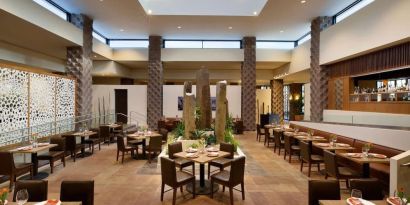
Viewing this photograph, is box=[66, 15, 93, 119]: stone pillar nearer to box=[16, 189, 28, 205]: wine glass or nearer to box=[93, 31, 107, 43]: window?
box=[93, 31, 107, 43]: window

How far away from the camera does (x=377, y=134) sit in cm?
589

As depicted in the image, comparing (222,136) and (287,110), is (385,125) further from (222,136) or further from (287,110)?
(287,110)

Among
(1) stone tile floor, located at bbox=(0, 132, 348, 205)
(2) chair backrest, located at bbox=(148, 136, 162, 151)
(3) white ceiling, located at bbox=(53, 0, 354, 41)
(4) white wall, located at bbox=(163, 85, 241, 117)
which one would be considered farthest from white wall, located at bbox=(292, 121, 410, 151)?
(4) white wall, located at bbox=(163, 85, 241, 117)

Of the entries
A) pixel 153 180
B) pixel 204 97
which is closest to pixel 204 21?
pixel 204 97

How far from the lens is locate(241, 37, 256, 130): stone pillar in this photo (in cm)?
1379

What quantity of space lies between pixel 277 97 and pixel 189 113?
11.5 m

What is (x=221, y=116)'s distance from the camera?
689 centimetres

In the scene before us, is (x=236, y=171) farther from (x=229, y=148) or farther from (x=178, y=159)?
(x=178, y=159)

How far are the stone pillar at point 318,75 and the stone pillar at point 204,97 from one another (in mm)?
5471

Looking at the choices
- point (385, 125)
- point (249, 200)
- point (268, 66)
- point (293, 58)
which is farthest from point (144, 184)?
point (268, 66)

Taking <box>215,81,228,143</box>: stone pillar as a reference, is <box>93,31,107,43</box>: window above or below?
above

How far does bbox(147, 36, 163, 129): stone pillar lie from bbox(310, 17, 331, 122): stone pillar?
305 inches

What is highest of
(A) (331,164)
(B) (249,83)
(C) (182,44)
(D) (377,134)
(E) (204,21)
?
(E) (204,21)

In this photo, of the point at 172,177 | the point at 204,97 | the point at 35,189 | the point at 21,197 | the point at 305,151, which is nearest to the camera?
the point at 21,197
